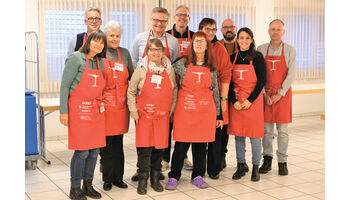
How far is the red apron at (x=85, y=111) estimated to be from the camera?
3258 millimetres

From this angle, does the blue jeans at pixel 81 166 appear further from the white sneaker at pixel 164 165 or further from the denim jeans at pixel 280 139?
the denim jeans at pixel 280 139

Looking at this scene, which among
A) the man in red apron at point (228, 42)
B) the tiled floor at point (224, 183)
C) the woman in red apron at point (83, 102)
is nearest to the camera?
the woman in red apron at point (83, 102)

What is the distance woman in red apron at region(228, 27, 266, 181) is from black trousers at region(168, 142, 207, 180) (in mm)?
401

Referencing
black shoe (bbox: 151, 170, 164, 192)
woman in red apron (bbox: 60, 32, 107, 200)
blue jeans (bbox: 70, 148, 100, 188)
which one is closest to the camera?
woman in red apron (bbox: 60, 32, 107, 200)

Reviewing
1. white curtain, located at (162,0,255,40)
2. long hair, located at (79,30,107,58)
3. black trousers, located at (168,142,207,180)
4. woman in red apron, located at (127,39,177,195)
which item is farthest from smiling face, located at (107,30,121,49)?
white curtain, located at (162,0,255,40)

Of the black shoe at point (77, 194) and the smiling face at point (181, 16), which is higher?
the smiling face at point (181, 16)

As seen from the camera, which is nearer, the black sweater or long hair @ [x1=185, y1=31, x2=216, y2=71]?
long hair @ [x1=185, y1=31, x2=216, y2=71]

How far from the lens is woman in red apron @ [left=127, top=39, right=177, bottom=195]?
3.53 m

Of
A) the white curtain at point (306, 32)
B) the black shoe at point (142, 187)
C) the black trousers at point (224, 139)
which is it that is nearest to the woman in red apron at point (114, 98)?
the black shoe at point (142, 187)

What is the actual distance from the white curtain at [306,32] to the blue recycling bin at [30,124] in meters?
4.98

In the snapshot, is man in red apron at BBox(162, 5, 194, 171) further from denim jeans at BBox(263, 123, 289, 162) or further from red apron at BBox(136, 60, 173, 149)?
denim jeans at BBox(263, 123, 289, 162)
